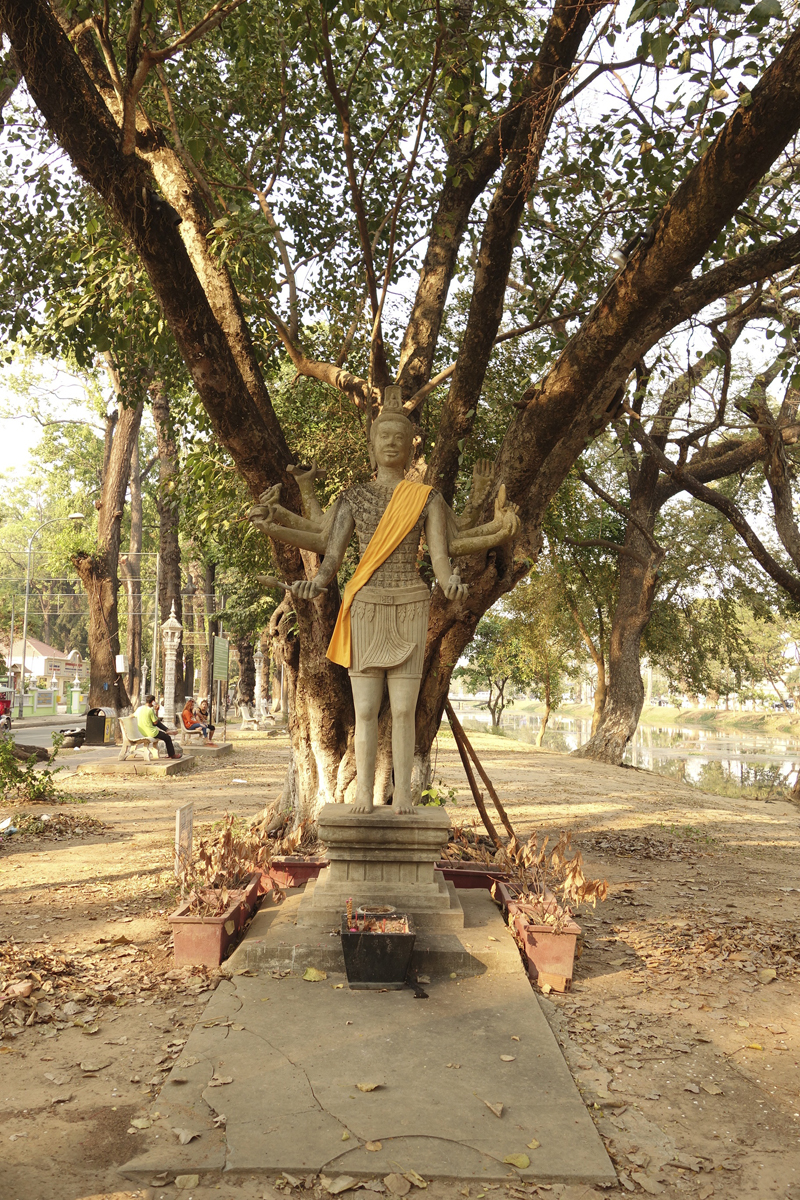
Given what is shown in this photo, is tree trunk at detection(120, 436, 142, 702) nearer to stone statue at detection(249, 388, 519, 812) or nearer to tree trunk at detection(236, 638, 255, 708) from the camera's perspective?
tree trunk at detection(236, 638, 255, 708)

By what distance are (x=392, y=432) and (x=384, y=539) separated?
716 millimetres

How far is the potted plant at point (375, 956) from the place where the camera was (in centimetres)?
461

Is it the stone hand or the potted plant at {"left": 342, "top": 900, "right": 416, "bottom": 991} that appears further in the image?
the stone hand

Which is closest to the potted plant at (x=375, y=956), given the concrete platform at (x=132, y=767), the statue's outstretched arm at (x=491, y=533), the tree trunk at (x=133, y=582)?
the statue's outstretched arm at (x=491, y=533)

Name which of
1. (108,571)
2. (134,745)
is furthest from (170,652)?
(134,745)

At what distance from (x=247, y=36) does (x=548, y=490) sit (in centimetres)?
466

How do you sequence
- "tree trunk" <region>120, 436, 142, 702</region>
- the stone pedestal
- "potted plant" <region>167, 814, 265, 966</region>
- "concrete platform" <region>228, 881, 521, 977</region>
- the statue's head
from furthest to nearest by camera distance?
1. "tree trunk" <region>120, 436, 142, 702</region>
2. the statue's head
3. the stone pedestal
4. "potted plant" <region>167, 814, 265, 966</region>
5. "concrete platform" <region>228, 881, 521, 977</region>

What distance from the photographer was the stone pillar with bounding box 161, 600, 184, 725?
843 inches

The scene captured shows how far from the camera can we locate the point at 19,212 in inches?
356

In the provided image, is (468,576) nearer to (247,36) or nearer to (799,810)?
(247,36)

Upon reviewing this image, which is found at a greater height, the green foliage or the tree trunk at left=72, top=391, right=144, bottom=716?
the tree trunk at left=72, top=391, right=144, bottom=716

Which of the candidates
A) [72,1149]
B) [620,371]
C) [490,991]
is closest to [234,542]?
[620,371]

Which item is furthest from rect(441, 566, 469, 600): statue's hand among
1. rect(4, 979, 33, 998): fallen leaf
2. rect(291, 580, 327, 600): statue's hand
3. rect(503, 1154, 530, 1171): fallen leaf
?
rect(4, 979, 33, 998): fallen leaf

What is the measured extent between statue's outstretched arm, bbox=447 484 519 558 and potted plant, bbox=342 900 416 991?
2.35 meters
